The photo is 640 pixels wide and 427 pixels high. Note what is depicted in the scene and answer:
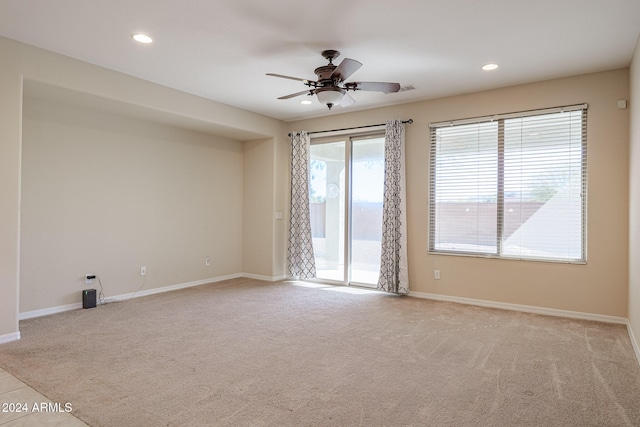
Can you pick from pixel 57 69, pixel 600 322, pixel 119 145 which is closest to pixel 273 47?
pixel 57 69

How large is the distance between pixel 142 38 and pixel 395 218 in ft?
12.8

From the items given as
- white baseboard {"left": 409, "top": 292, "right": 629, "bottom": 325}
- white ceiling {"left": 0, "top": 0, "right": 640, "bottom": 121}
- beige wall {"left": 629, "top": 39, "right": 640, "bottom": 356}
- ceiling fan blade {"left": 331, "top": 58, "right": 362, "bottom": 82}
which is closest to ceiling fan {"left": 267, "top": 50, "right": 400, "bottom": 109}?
ceiling fan blade {"left": 331, "top": 58, "right": 362, "bottom": 82}

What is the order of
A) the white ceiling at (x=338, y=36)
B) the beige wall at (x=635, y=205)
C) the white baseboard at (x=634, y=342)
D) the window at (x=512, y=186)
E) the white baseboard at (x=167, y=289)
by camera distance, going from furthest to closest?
the white baseboard at (x=167, y=289) → the window at (x=512, y=186) → the beige wall at (x=635, y=205) → the white baseboard at (x=634, y=342) → the white ceiling at (x=338, y=36)

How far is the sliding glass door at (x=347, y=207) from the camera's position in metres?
5.98

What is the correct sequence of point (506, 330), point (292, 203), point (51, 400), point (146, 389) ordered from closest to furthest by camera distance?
point (51, 400) → point (146, 389) → point (506, 330) → point (292, 203)

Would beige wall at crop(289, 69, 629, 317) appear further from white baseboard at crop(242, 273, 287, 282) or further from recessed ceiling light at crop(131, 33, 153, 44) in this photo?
recessed ceiling light at crop(131, 33, 153, 44)

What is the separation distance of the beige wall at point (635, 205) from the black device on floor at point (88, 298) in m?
5.82

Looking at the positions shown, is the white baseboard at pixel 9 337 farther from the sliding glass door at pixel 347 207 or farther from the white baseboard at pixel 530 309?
the white baseboard at pixel 530 309

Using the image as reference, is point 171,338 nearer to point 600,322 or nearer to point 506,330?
point 506,330

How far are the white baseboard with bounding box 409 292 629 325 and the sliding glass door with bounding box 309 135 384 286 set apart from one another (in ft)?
3.38

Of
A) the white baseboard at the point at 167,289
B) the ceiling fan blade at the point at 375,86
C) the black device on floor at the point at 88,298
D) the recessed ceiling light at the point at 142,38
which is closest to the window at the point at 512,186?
the ceiling fan blade at the point at 375,86

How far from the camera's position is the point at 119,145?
5156 mm

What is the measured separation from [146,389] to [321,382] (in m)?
1.23

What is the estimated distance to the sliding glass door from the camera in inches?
235
